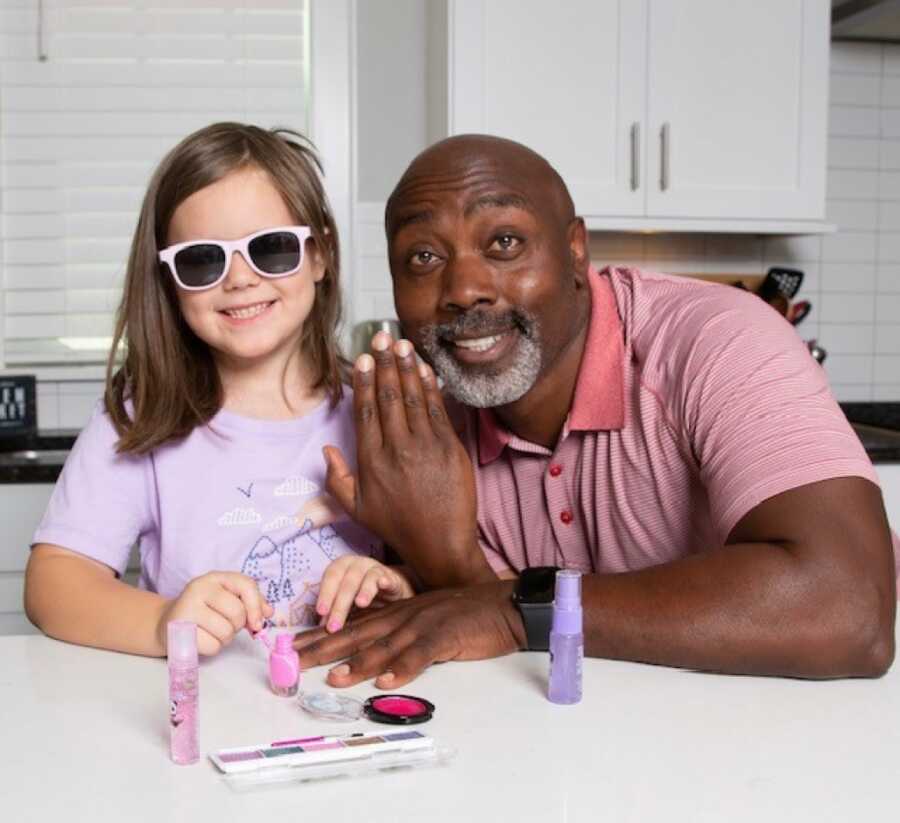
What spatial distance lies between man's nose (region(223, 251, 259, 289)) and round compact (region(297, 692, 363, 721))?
27.2 inches

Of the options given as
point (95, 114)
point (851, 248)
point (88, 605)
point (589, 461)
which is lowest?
point (88, 605)

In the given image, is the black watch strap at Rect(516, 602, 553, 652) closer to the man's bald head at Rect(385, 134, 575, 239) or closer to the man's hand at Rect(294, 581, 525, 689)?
the man's hand at Rect(294, 581, 525, 689)

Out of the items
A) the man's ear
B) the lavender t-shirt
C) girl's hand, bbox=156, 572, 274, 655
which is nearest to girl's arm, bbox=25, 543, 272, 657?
girl's hand, bbox=156, 572, 274, 655

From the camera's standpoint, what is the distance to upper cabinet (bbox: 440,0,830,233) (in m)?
3.01

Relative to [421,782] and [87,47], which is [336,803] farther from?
[87,47]

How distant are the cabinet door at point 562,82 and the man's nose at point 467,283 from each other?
1490 mm

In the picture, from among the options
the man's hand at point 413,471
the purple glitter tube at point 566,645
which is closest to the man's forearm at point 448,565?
the man's hand at point 413,471

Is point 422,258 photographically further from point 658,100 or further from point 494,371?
point 658,100

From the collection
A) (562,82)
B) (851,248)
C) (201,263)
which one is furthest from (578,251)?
(851,248)

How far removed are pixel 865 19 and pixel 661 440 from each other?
2.19m

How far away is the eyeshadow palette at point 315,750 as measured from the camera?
97cm

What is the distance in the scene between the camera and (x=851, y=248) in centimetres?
364

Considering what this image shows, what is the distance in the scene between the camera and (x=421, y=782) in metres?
0.96

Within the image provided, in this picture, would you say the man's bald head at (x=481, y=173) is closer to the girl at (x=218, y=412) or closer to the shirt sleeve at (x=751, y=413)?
the girl at (x=218, y=412)
